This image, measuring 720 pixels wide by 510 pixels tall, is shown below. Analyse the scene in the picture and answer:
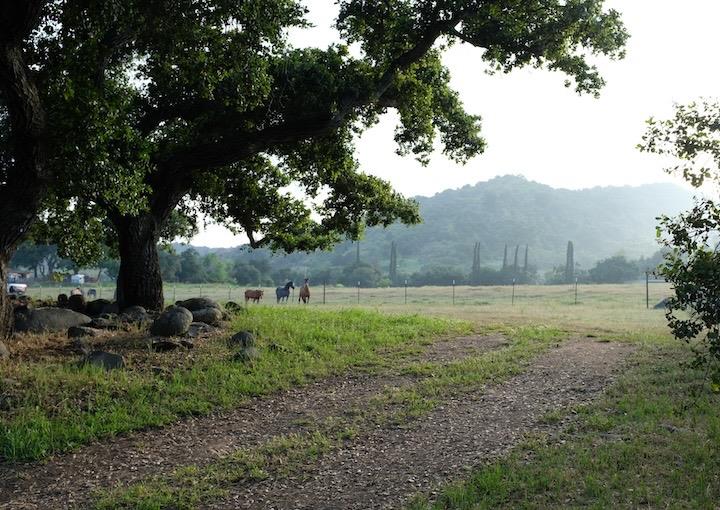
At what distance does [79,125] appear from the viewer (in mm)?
10891

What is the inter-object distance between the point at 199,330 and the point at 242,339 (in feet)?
4.43

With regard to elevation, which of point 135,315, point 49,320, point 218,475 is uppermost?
point 135,315

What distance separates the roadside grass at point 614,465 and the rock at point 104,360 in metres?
6.74

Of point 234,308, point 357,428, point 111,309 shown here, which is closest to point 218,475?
point 357,428

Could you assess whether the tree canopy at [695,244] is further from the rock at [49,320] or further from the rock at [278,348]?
the rock at [49,320]

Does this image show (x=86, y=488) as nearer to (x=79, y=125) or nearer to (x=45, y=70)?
(x=79, y=125)

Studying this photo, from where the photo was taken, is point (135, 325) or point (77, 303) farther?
point (77, 303)

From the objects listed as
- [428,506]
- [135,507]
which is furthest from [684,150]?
[135,507]

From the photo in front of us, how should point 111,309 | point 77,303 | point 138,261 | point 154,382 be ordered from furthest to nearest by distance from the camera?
point 77,303 < point 111,309 < point 138,261 < point 154,382

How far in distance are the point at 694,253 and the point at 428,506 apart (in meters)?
3.86

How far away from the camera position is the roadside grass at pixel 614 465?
6.49 metres

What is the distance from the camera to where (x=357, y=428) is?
9.23m

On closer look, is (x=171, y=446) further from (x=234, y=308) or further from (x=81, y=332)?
(x=234, y=308)

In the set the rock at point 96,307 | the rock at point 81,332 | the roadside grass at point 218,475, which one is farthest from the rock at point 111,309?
the roadside grass at point 218,475
